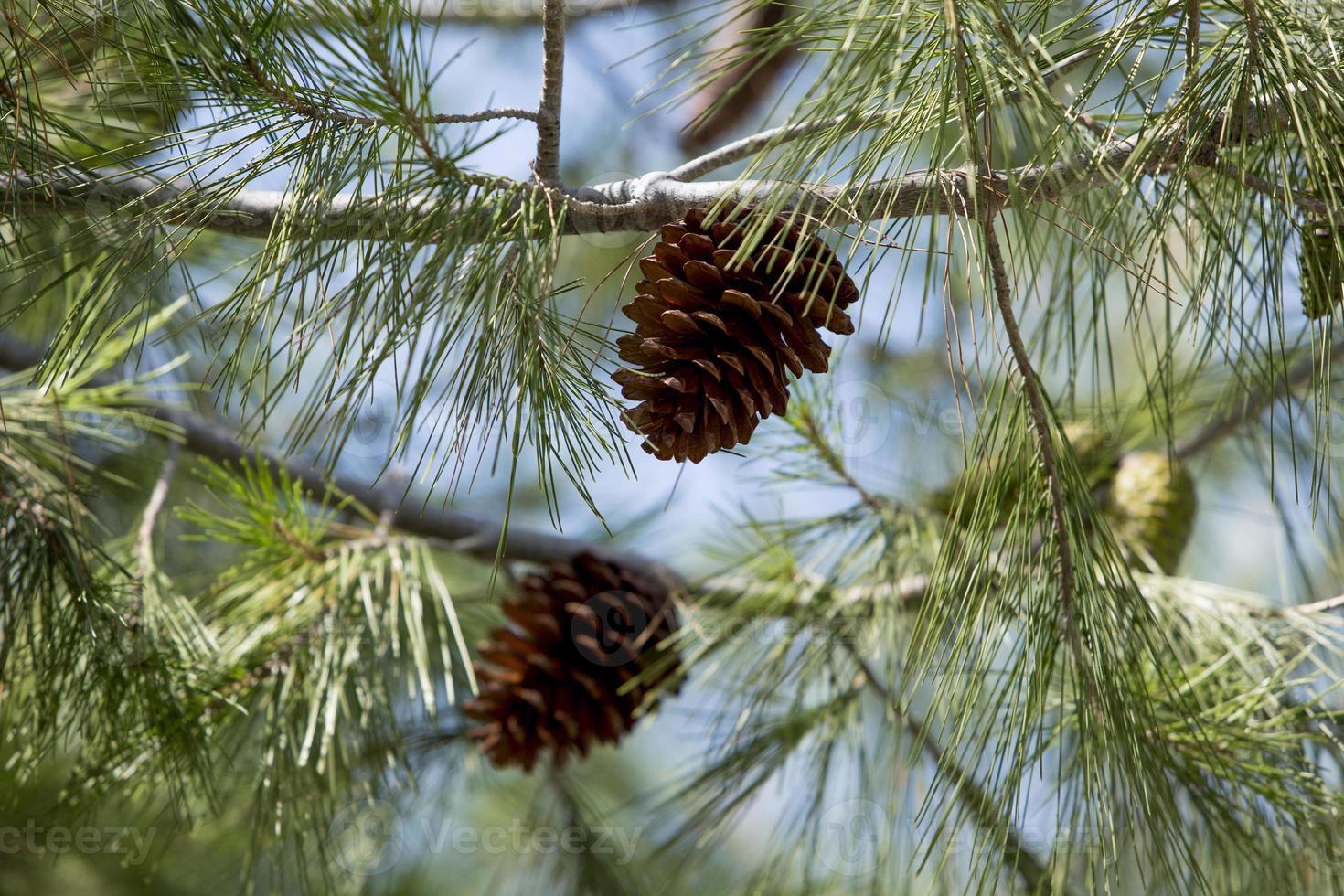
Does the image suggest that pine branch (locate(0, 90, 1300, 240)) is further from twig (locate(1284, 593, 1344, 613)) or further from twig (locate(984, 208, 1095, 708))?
twig (locate(1284, 593, 1344, 613))

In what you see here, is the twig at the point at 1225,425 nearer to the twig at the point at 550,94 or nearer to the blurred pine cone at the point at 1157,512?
the blurred pine cone at the point at 1157,512

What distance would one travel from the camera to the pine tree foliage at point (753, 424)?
53 centimetres

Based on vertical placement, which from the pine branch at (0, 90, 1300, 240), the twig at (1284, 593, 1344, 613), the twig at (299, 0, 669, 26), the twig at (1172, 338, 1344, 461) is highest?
the twig at (299, 0, 669, 26)

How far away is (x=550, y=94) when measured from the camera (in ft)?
1.82

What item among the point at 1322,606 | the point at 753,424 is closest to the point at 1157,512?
the point at 1322,606

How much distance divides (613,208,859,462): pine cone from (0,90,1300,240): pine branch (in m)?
0.03

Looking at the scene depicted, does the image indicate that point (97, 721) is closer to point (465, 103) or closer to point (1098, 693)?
point (1098, 693)

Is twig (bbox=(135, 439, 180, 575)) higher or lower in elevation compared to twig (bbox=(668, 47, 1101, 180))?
lower

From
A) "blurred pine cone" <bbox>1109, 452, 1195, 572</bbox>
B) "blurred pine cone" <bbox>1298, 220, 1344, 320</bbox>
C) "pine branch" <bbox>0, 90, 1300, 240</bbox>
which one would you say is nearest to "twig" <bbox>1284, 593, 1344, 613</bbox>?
"blurred pine cone" <bbox>1109, 452, 1195, 572</bbox>

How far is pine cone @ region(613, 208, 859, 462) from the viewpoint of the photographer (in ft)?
1.87

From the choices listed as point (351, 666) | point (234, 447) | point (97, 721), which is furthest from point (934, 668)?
point (234, 447)

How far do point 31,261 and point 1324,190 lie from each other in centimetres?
70

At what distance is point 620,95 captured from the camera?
1.95 metres

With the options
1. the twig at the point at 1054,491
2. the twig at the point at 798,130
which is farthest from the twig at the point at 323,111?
the twig at the point at 1054,491
